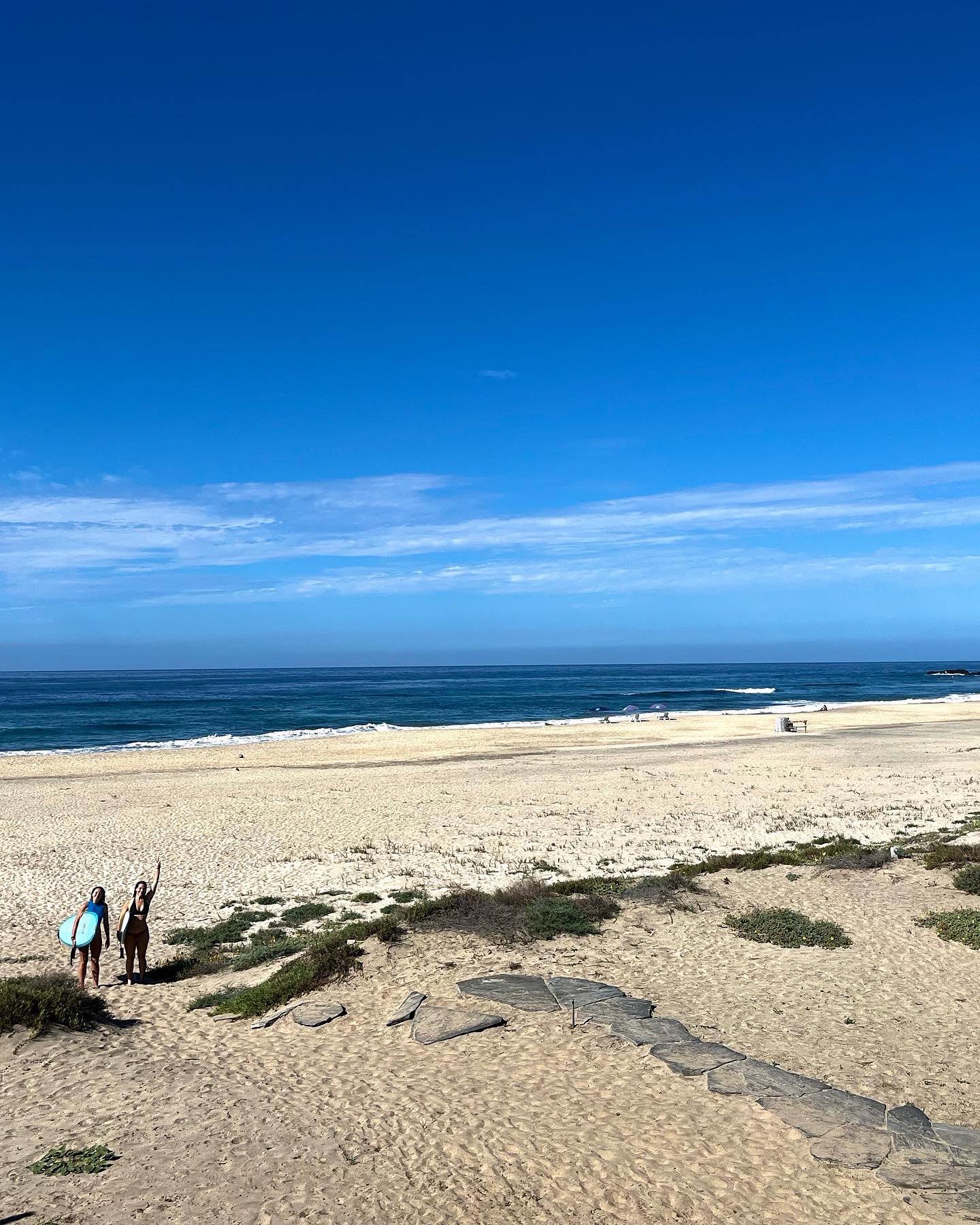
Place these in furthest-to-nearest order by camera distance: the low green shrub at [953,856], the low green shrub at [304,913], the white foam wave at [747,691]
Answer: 1. the white foam wave at [747,691]
2. the low green shrub at [953,856]
3. the low green shrub at [304,913]

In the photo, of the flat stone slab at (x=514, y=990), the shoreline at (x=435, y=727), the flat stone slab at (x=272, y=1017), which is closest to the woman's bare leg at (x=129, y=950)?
the flat stone slab at (x=272, y=1017)

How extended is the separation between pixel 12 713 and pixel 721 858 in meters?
70.8

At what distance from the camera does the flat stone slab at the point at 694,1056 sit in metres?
8.43

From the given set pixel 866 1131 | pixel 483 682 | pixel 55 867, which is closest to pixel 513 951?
pixel 866 1131

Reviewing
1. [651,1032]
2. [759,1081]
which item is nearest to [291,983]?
[651,1032]

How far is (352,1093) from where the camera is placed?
812 cm

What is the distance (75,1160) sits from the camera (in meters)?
6.96

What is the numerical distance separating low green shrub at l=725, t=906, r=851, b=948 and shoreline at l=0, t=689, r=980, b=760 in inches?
1526

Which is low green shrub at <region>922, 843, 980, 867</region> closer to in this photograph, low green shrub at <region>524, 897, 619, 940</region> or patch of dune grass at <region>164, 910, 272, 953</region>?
A: low green shrub at <region>524, 897, 619, 940</region>

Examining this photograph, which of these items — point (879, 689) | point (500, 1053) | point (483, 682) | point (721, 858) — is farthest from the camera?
point (483, 682)

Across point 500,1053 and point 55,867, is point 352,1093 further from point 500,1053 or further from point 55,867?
point 55,867

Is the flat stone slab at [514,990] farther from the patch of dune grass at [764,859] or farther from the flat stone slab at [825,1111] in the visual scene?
the patch of dune grass at [764,859]

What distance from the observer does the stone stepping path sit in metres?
6.59

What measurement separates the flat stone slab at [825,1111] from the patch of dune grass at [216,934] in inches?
353
